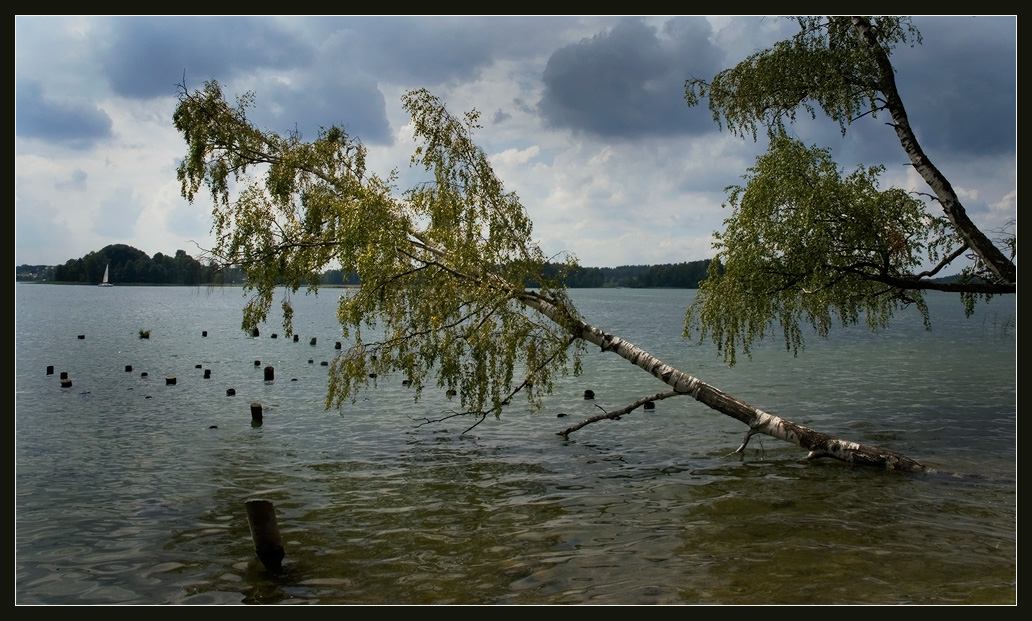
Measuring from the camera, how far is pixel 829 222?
52.2 ft

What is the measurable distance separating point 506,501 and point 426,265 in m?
4.90

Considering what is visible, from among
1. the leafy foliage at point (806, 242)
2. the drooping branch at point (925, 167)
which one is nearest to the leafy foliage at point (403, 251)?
the leafy foliage at point (806, 242)

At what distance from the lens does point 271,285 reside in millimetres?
17359

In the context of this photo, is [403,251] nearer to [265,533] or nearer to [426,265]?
[426,265]

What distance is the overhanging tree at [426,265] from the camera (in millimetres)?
14602

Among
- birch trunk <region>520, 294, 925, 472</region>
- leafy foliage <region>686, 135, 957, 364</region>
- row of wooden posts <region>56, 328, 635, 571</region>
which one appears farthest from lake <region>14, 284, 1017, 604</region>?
leafy foliage <region>686, 135, 957, 364</region>

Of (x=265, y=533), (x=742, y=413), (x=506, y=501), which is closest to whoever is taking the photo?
(x=265, y=533)

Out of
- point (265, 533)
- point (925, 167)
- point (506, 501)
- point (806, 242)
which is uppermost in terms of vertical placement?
point (925, 167)

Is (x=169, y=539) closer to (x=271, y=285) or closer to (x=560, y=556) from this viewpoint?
(x=560, y=556)

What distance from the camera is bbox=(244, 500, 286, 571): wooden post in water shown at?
9.73 metres

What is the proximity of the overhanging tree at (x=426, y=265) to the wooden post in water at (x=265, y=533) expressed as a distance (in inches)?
194

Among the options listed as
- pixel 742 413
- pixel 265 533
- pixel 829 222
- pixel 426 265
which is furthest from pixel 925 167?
pixel 265 533

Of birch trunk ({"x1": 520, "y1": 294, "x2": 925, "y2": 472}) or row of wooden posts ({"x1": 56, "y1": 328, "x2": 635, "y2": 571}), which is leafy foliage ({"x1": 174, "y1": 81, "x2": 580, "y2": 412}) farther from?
row of wooden posts ({"x1": 56, "y1": 328, "x2": 635, "y2": 571})
